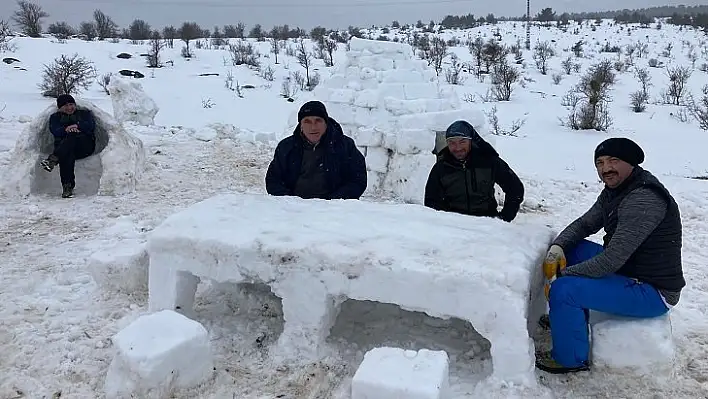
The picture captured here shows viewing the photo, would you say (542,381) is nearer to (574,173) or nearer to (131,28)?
(574,173)

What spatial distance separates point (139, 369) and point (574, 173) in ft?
23.8

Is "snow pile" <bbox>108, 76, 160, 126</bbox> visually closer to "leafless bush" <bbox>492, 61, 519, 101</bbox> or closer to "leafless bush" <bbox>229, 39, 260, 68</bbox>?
"leafless bush" <bbox>492, 61, 519, 101</bbox>

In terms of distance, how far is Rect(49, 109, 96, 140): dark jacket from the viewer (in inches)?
246

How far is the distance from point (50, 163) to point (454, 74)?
1414cm

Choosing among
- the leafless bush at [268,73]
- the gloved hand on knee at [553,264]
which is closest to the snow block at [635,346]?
the gloved hand on knee at [553,264]

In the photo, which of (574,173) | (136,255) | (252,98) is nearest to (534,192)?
(574,173)

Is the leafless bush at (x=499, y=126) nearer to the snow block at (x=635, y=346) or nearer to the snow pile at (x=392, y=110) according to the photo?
the snow pile at (x=392, y=110)

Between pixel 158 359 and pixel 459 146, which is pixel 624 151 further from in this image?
pixel 158 359

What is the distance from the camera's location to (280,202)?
3928 millimetres

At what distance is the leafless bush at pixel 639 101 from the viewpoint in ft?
47.9

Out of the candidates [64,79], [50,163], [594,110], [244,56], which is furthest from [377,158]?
[244,56]

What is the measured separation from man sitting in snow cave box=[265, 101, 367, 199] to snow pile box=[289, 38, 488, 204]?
6.21 ft

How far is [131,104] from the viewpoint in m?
10.7

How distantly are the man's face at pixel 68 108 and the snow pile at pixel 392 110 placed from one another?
2583mm
